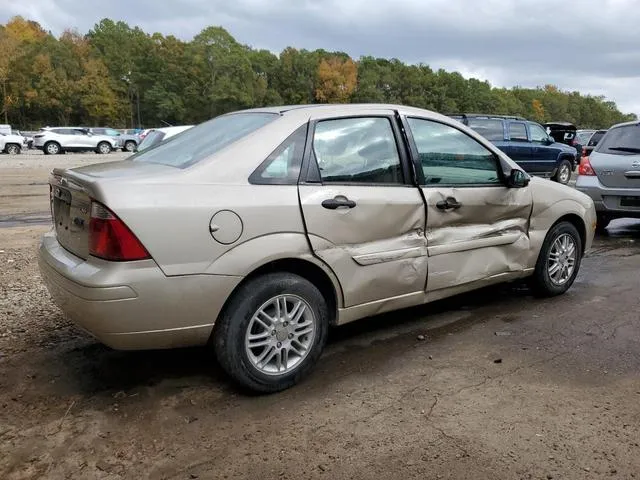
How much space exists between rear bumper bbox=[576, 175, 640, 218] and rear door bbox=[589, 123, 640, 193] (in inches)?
2.5

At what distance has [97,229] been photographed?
2.94m

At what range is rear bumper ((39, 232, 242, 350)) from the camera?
2883mm

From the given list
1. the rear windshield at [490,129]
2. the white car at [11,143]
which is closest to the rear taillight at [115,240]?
the rear windshield at [490,129]

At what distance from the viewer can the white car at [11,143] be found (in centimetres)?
3062

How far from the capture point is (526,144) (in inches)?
635

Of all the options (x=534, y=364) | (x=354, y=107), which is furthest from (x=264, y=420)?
(x=354, y=107)

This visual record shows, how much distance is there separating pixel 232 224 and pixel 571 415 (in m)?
2.08

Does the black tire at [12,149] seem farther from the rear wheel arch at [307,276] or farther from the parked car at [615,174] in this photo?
the rear wheel arch at [307,276]

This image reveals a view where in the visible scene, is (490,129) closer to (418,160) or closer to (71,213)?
(418,160)

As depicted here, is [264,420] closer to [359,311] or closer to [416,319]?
[359,311]

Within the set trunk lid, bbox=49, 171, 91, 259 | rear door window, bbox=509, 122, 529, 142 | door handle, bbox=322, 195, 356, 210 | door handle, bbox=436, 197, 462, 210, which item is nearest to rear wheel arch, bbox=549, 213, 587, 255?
door handle, bbox=436, 197, 462, 210

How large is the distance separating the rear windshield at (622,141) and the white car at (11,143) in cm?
3055

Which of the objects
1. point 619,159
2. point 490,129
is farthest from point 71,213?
point 490,129

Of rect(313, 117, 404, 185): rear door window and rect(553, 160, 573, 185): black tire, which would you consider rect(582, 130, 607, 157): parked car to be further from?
rect(313, 117, 404, 185): rear door window
